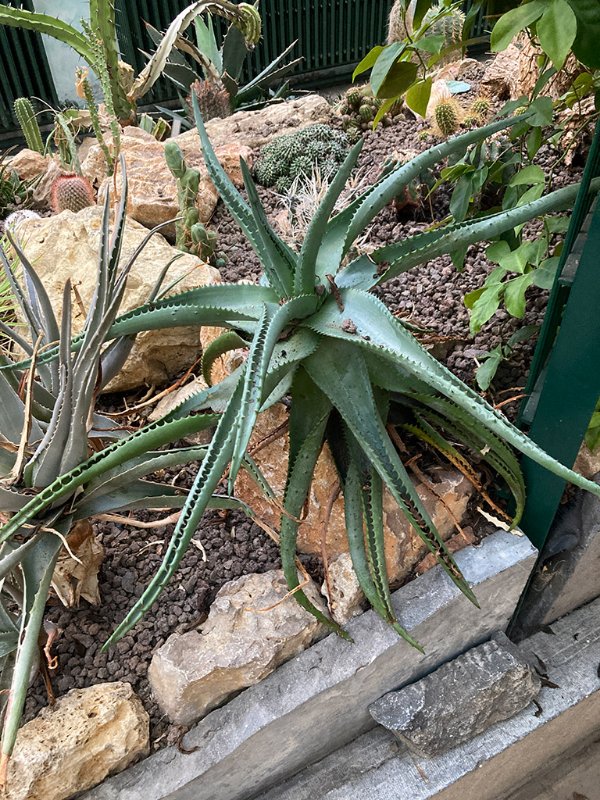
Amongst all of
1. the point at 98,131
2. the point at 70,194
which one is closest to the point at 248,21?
the point at 98,131

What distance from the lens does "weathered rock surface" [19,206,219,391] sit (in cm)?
149

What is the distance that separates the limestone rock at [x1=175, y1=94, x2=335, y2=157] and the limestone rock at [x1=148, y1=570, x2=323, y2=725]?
5.70 ft

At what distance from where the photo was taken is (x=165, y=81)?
4551 millimetres

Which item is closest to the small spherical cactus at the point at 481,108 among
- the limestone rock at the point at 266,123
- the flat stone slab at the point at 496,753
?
the limestone rock at the point at 266,123

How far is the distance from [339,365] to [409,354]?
0.14 m

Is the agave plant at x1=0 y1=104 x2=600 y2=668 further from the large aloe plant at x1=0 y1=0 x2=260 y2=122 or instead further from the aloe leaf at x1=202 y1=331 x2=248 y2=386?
the large aloe plant at x1=0 y1=0 x2=260 y2=122

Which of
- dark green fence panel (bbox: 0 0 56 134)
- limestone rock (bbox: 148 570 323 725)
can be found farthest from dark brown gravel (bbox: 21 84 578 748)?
dark green fence panel (bbox: 0 0 56 134)

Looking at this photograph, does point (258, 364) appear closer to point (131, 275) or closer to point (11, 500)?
point (11, 500)

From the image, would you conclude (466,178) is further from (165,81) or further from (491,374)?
(165,81)

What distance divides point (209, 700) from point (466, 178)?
1.08m

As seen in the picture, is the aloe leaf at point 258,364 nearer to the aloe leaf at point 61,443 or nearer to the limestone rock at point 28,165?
the aloe leaf at point 61,443

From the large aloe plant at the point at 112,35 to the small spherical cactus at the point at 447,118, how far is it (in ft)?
3.27

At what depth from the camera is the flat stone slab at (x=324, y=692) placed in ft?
3.58

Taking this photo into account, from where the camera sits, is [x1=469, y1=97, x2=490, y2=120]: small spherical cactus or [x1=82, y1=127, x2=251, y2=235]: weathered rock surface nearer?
[x1=82, y1=127, x2=251, y2=235]: weathered rock surface
